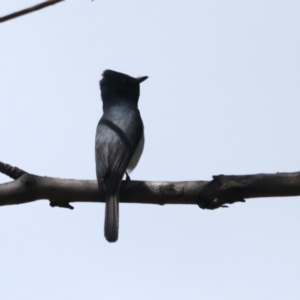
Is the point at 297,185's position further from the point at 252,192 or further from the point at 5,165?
the point at 5,165

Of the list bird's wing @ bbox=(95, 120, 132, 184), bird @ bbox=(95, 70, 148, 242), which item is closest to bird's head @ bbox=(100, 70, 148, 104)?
bird @ bbox=(95, 70, 148, 242)

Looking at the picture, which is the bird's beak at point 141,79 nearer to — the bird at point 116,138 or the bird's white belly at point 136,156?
the bird at point 116,138

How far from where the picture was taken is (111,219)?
222 inches

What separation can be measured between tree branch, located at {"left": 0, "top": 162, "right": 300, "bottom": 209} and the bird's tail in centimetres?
27

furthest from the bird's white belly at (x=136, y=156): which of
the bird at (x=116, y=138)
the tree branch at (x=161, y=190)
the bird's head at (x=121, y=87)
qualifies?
the tree branch at (x=161, y=190)

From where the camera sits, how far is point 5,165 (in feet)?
16.4

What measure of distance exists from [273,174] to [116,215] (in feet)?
6.10

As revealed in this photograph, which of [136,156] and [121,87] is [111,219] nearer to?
[136,156]

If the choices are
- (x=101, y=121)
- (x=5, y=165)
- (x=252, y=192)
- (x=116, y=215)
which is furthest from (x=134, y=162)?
(x=252, y=192)

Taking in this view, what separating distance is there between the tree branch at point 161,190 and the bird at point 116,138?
32 cm

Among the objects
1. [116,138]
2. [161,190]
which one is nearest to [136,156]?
[116,138]

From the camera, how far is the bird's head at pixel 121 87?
8.76 m

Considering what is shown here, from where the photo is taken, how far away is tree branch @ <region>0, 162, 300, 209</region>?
436 centimetres

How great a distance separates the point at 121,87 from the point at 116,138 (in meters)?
2.16
